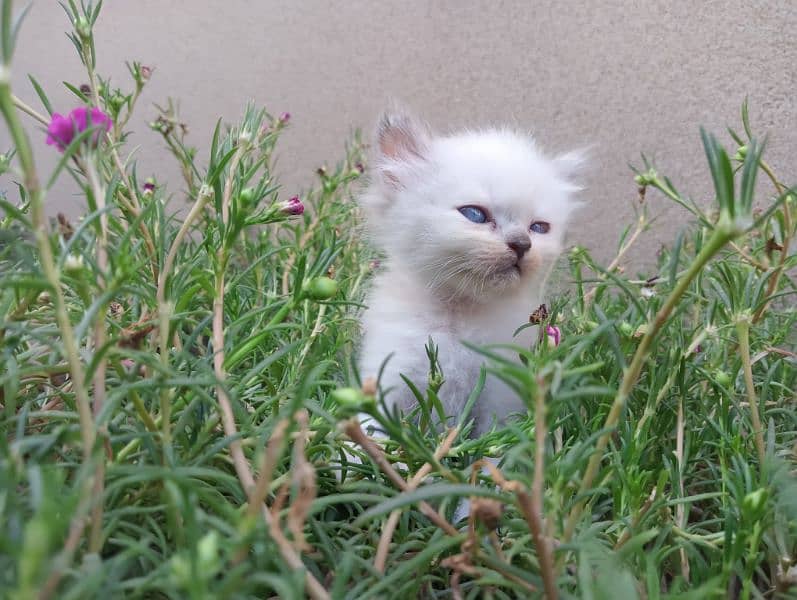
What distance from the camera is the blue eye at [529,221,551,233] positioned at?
954 mm

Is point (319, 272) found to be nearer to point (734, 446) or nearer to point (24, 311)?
point (24, 311)

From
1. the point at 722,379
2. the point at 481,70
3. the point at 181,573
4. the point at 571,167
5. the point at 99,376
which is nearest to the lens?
the point at 181,573

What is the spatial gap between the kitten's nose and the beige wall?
0.73 m

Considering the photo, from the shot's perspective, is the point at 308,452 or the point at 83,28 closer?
the point at 308,452

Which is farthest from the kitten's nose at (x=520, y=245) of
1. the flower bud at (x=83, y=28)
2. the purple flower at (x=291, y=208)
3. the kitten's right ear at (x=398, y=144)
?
the flower bud at (x=83, y=28)

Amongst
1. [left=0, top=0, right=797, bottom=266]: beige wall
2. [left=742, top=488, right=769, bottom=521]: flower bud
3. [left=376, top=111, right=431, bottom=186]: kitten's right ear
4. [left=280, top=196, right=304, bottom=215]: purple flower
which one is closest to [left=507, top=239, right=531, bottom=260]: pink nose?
[left=376, top=111, right=431, bottom=186]: kitten's right ear

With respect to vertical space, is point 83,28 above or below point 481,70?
below

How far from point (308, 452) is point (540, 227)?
585 mm

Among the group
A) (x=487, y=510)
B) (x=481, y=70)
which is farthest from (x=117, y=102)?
(x=481, y=70)

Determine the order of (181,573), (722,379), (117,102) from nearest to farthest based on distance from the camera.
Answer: (181,573) < (722,379) < (117,102)

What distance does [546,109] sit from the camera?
1.81 m

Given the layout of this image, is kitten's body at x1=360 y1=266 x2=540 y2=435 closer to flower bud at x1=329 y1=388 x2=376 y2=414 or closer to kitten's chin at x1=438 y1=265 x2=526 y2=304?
kitten's chin at x1=438 y1=265 x2=526 y2=304

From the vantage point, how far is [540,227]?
0.96 m

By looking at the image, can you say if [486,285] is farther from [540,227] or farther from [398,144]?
[398,144]
